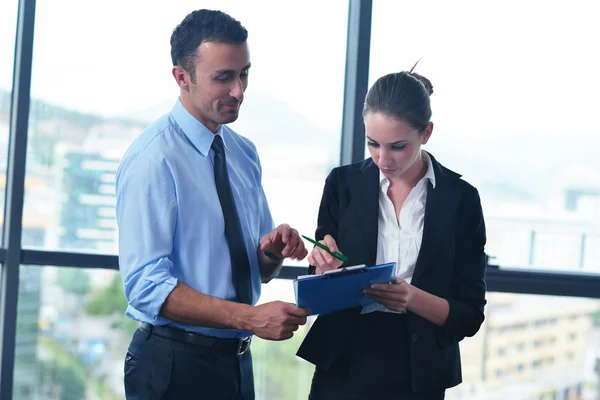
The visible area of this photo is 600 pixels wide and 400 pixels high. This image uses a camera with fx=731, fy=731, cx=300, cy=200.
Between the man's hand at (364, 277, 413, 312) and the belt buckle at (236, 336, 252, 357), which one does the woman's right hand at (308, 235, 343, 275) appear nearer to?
the man's hand at (364, 277, 413, 312)

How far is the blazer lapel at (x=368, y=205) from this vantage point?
198 cm

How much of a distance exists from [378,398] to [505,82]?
1.78 meters

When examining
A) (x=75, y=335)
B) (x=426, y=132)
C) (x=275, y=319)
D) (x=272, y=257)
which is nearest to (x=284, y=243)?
(x=272, y=257)

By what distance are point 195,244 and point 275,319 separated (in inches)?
11.5

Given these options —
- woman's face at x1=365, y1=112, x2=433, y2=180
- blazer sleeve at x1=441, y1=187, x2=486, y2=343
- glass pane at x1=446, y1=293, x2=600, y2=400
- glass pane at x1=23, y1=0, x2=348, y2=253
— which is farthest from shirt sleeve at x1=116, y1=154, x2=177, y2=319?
glass pane at x1=446, y1=293, x2=600, y2=400

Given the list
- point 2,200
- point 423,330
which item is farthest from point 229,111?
point 2,200

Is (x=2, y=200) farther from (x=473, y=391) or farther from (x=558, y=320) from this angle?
(x=558, y=320)

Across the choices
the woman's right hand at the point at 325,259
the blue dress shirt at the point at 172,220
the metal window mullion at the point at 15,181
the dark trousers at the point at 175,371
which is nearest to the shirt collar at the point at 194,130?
the blue dress shirt at the point at 172,220

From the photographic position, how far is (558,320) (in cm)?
325

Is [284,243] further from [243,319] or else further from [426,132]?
[426,132]

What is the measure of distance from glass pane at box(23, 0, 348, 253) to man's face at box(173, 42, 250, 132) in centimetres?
126

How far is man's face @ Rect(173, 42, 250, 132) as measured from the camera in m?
1.91

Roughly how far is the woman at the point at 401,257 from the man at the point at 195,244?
0.18 metres

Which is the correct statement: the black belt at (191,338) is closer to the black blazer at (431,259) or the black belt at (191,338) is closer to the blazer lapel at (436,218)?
the black blazer at (431,259)
